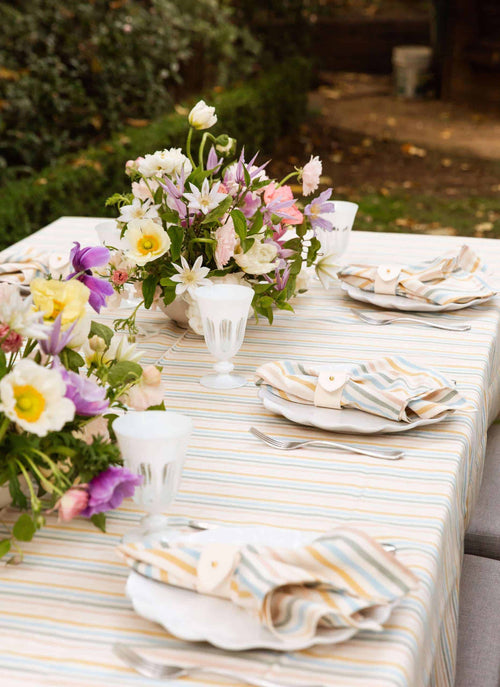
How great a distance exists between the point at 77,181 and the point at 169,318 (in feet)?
9.22

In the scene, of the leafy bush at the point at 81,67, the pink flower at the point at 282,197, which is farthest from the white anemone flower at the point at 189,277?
the leafy bush at the point at 81,67

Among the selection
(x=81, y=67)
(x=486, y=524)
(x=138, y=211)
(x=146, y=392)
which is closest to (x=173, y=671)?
(x=146, y=392)

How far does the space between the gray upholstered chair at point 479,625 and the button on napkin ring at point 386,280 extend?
645 mm

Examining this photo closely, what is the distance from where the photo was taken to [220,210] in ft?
5.60

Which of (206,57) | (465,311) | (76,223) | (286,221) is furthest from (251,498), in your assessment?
(206,57)

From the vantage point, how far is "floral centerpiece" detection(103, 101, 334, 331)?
1708 mm

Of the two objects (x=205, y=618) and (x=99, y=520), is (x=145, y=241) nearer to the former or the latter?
(x=99, y=520)

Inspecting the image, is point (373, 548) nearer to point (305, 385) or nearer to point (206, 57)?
point (305, 385)

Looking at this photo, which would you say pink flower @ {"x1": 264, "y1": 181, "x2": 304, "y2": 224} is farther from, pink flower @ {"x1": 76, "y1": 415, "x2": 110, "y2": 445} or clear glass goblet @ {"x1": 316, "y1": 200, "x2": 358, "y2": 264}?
pink flower @ {"x1": 76, "y1": 415, "x2": 110, "y2": 445}

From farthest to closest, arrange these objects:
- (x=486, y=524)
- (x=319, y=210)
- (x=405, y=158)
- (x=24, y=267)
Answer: (x=405, y=158)
(x=24, y=267)
(x=319, y=210)
(x=486, y=524)

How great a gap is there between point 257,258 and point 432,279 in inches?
19.1

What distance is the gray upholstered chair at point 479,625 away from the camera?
134 centimetres

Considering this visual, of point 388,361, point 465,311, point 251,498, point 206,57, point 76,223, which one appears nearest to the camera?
point 251,498

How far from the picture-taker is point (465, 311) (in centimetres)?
202
